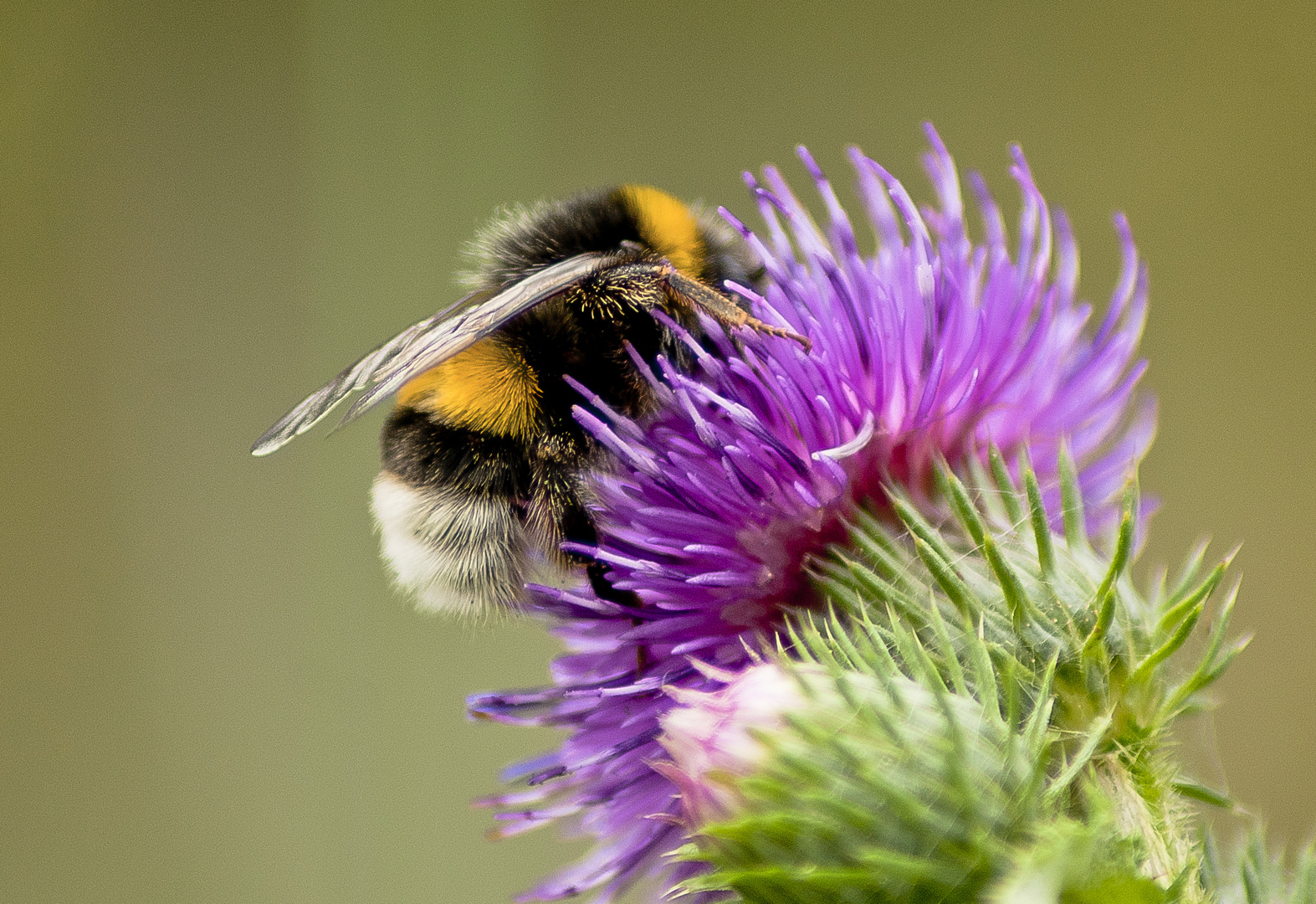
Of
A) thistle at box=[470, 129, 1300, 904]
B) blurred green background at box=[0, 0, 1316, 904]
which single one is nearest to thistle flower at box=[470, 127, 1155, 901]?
thistle at box=[470, 129, 1300, 904]

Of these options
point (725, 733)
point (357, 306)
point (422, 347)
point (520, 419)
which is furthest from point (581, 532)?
point (357, 306)

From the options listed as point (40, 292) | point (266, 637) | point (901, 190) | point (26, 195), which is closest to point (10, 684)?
point (266, 637)

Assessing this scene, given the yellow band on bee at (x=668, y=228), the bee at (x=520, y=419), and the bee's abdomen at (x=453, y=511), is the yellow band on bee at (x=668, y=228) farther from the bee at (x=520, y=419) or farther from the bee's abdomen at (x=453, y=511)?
the bee's abdomen at (x=453, y=511)

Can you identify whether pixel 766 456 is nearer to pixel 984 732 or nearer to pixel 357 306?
pixel 984 732

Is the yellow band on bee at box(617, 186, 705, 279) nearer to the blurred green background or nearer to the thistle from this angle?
the thistle

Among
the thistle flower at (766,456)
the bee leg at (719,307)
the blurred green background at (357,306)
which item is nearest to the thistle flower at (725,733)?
the thistle flower at (766,456)

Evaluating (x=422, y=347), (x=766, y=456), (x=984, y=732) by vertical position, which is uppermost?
(x=422, y=347)
